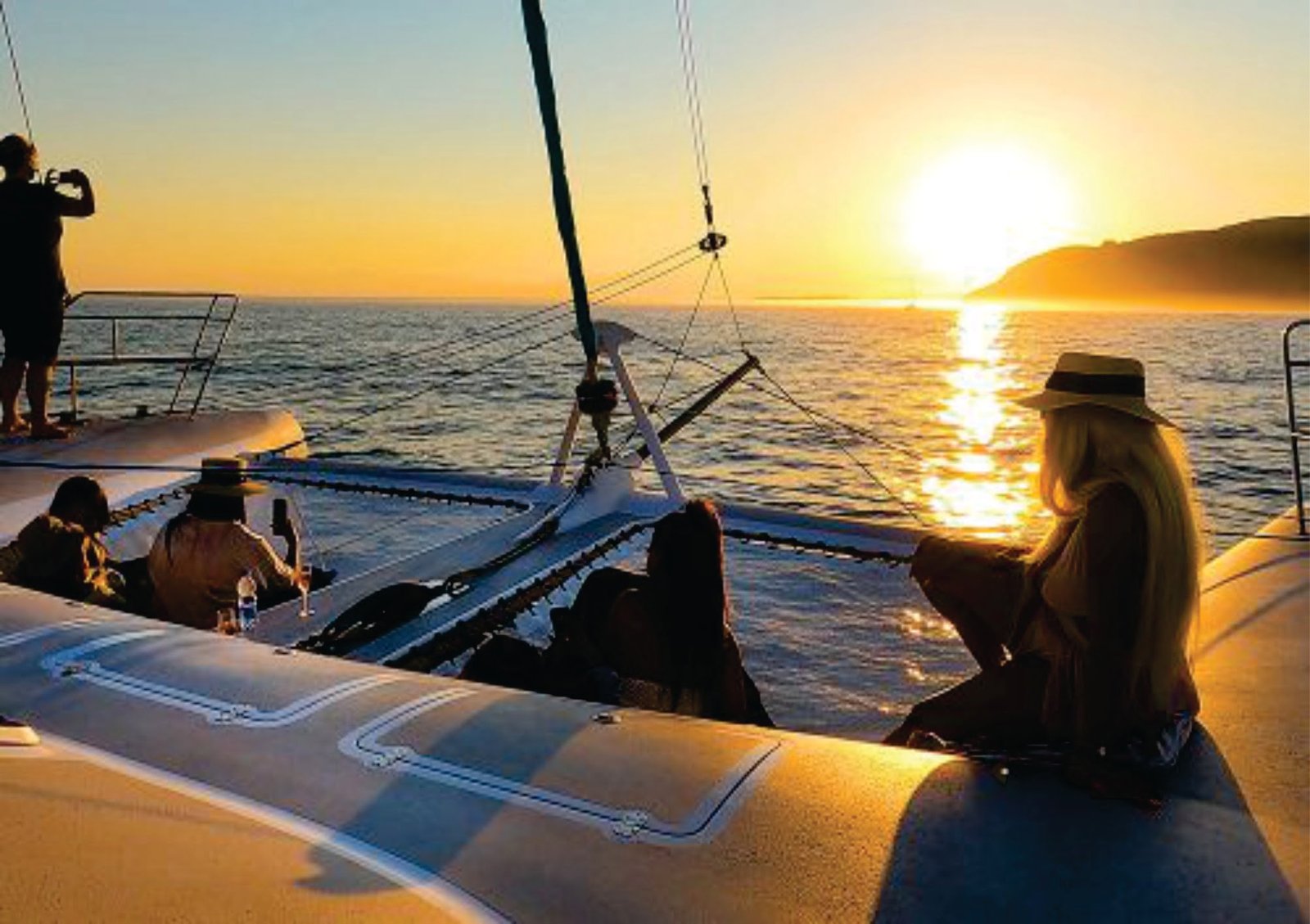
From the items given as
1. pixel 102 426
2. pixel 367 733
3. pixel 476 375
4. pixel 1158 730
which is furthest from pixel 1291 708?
pixel 476 375

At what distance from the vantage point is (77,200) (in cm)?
852

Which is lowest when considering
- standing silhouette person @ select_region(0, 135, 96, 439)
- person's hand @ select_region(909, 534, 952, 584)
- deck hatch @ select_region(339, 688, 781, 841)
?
deck hatch @ select_region(339, 688, 781, 841)

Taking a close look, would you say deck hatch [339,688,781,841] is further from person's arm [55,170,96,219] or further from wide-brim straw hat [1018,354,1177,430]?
person's arm [55,170,96,219]

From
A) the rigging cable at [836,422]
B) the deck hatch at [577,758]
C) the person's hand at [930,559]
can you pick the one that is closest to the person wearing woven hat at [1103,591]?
the person's hand at [930,559]

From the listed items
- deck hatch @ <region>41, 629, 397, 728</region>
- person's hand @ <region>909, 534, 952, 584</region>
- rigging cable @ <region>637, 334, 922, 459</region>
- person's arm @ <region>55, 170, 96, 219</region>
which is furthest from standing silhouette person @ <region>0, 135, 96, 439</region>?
person's hand @ <region>909, 534, 952, 584</region>

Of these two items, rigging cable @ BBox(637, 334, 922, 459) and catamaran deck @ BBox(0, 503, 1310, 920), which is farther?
rigging cable @ BBox(637, 334, 922, 459)

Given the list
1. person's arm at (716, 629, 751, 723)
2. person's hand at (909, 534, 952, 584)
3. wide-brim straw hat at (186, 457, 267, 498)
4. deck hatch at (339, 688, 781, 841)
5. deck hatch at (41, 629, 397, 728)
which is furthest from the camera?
wide-brim straw hat at (186, 457, 267, 498)

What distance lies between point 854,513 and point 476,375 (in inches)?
1158

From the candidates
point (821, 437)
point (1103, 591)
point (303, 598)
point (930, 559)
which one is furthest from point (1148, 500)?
point (821, 437)

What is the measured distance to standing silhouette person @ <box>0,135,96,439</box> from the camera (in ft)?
27.4

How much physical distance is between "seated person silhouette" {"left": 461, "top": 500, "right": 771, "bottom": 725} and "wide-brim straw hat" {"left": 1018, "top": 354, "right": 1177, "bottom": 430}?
1481mm

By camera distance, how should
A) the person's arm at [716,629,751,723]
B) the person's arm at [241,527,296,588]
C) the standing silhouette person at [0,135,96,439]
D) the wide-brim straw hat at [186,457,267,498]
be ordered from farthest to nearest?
the standing silhouette person at [0,135,96,439] → the person's arm at [241,527,296,588] → the wide-brim straw hat at [186,457,267,498] → the person's arm at [716,629,751,723]

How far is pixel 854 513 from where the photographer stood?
15578mm

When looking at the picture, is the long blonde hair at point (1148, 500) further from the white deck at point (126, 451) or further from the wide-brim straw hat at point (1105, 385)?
the white deck at point (126, 451)
